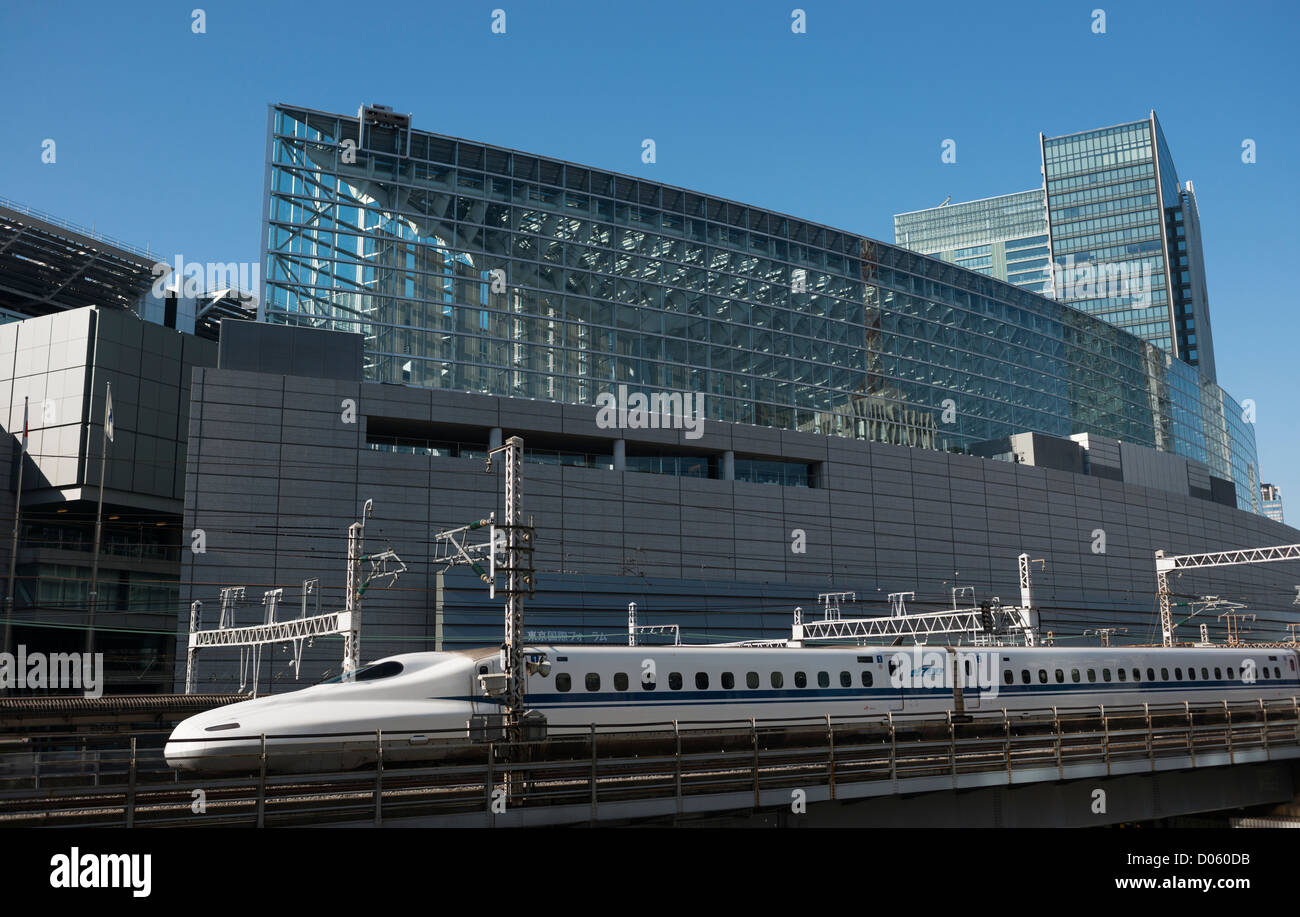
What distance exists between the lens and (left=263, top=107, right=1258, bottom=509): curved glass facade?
69.9 m

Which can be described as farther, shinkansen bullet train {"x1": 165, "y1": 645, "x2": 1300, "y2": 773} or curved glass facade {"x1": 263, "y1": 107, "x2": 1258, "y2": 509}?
curved glass facade {"x1": 263, "y1": 107, "x2": 1258, "y2": 509}

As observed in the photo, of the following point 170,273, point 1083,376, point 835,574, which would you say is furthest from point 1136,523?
point 170,273

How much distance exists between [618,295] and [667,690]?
177 ft

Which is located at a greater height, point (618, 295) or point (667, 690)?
point (618, 295)

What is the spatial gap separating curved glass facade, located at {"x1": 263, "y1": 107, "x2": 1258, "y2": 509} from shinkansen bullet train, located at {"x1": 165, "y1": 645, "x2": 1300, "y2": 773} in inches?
1699

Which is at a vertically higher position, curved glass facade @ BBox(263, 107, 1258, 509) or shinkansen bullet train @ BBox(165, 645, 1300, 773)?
curved glass facade @ BBox(263, 107, 1258, 509)

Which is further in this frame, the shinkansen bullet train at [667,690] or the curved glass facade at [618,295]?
the curved glass facade at [618,295]

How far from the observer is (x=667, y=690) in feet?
A: 93.0

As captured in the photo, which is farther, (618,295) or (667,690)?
(618,295)

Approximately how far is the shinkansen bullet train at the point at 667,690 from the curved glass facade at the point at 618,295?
43.2 m

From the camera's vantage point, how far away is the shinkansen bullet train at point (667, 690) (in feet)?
70.8

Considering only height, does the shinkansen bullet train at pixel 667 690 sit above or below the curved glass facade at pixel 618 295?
below

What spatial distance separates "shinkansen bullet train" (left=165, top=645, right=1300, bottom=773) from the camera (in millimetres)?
21578
